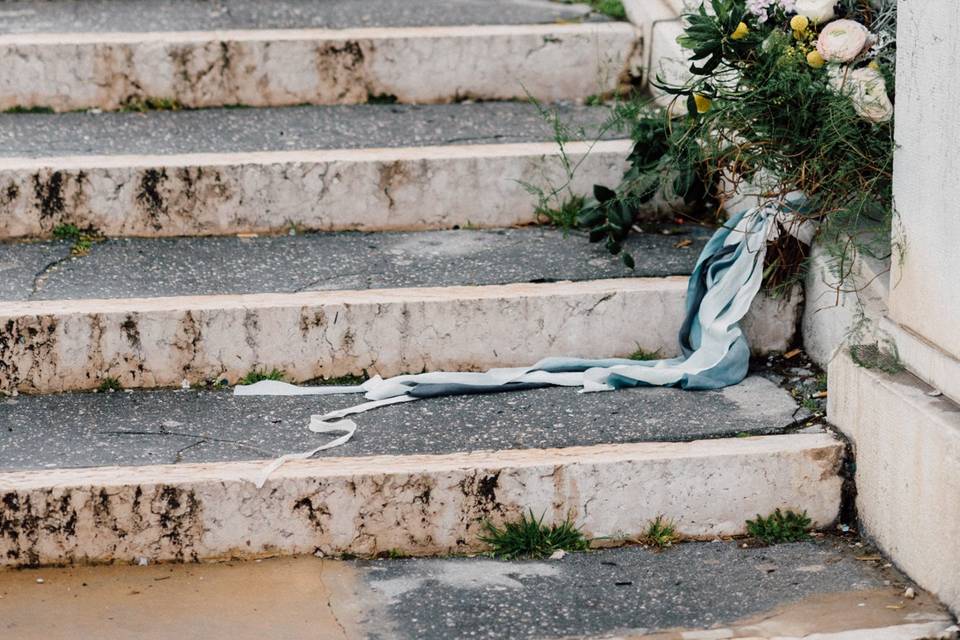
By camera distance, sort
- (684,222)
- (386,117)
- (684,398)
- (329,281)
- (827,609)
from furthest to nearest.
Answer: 1. (386,117)
2. (684,222)
3. (329,281)
4. (684,398)
5. (827,609)

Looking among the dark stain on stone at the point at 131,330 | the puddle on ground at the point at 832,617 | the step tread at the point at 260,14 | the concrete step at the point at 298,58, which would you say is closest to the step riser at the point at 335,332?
the dark stain on stone at the point at 131,330

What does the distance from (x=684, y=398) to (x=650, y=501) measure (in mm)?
434

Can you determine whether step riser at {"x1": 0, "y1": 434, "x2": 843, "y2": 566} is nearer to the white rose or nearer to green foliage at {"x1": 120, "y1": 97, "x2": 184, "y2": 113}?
the white rose

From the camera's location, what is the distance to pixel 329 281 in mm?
3869

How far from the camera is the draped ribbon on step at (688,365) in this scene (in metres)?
3.63

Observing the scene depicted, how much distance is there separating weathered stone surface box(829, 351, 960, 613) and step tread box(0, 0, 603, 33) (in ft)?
8.09

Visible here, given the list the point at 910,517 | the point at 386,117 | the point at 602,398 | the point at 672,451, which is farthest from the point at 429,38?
the point at 910,517

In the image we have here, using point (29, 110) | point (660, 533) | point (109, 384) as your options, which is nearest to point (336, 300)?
point (109, 384)

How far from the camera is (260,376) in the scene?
373 cm

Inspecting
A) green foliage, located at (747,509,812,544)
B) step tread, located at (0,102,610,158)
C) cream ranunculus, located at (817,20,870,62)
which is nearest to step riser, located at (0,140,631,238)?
step tread, located at (0,102,610,158)

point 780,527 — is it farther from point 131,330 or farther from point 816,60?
point 131,330

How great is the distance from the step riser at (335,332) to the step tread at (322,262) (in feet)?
0.30

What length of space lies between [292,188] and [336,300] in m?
0.67

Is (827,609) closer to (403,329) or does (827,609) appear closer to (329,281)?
(403,329)
